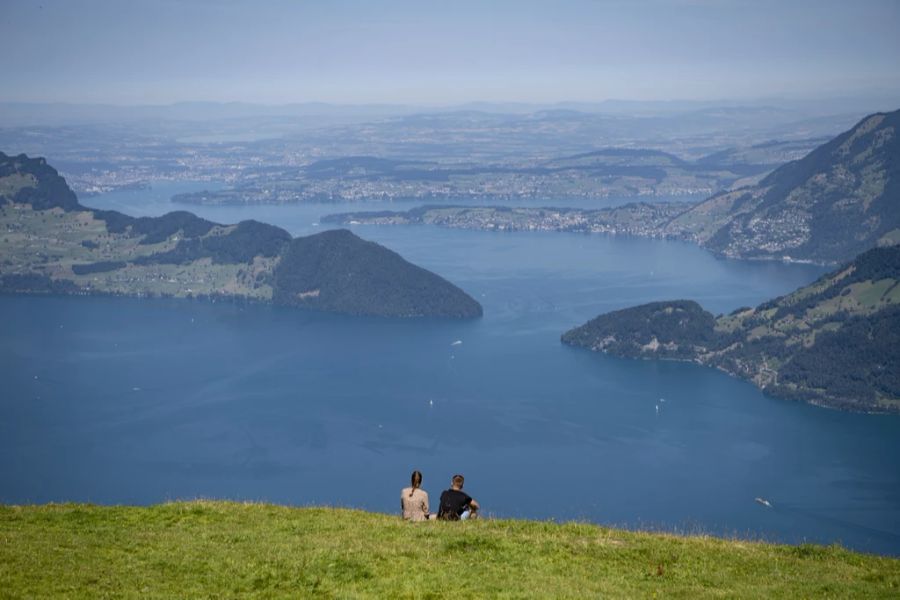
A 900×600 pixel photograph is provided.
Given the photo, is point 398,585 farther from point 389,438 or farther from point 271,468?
point 389,438

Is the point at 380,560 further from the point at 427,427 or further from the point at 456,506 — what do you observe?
the point at 427,427

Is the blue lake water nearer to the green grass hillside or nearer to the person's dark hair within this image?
the person's dark hair

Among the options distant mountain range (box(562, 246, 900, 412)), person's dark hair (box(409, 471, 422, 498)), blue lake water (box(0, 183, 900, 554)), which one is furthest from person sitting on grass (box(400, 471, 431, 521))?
distant mountain range (box(562, 246, 900, 412))

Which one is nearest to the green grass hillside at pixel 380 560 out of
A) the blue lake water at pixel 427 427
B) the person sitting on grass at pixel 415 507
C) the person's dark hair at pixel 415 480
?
the person sitting on grass at pixel 415 507

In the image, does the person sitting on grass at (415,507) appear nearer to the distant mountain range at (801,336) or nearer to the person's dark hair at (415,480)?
the person's dark hair at (415,480)

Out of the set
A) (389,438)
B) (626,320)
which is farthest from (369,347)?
(389,438)

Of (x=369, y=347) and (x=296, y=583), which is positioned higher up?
(x=296, y=583)

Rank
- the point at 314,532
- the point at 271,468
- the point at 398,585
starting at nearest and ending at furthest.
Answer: the point at 398,585 < the point at 314,532 < the point at 271,468
